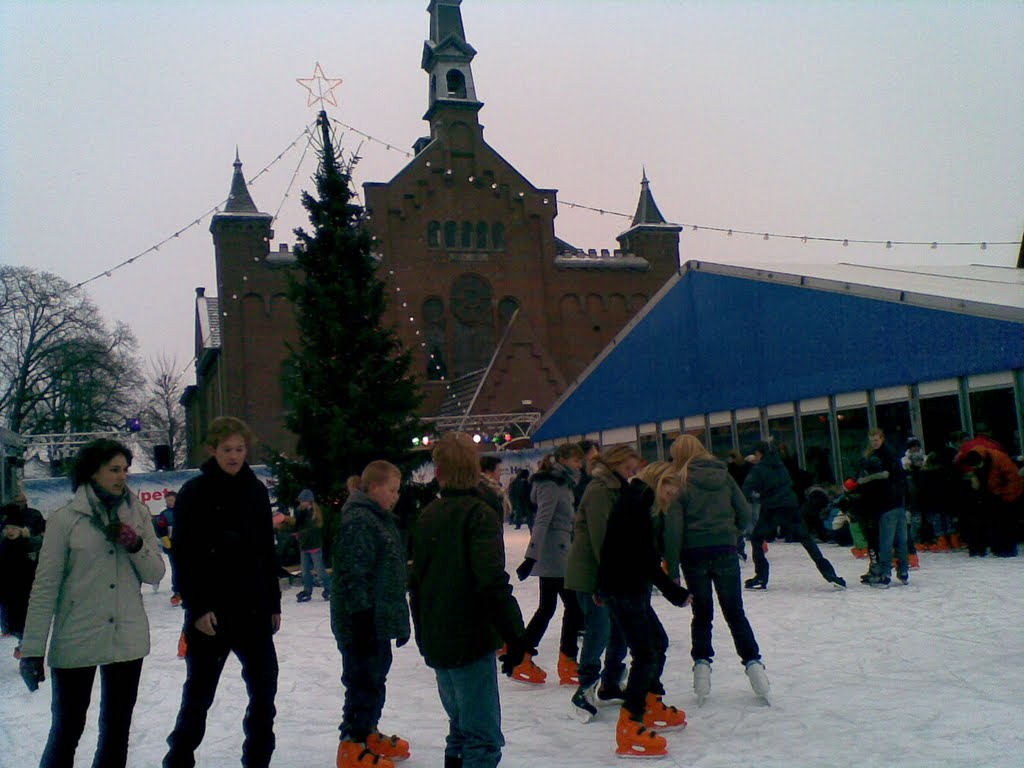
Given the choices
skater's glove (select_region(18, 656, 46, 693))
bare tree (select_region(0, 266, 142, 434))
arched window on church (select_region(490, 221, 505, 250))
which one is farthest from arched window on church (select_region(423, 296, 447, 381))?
skater's glove (select_region(18, 656, 46, 693))

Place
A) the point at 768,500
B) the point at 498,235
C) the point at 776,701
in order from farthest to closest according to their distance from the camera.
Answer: the point at 498,235
the point at 768,500
the point at 776,701

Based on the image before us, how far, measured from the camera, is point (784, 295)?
17.8 meters

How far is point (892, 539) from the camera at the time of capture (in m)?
10.4

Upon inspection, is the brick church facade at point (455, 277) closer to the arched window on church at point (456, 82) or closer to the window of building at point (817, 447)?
the arched window on church at point (456, 82)

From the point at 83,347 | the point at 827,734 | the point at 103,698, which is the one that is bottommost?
the point at 827,734

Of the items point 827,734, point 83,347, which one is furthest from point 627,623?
point 83,347

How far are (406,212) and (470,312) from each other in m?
5.28

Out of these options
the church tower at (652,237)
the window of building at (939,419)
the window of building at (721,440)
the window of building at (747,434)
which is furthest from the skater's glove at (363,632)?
the church tower at (652,237)

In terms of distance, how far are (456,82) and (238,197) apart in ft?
39.2

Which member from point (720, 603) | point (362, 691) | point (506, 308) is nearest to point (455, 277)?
point (506, 308)

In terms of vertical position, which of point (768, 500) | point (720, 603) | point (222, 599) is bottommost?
point (720, 603)

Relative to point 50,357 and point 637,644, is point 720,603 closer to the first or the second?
point 637,644

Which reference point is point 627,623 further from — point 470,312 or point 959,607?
point 470,312

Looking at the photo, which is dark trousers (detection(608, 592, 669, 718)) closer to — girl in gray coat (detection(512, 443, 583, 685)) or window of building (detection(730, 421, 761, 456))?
girl in gray coat (detection(512, 443, 583, 685))
